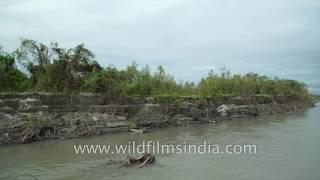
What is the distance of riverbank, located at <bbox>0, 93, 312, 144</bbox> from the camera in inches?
496

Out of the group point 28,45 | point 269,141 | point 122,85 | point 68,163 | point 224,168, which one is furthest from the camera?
point 122,85

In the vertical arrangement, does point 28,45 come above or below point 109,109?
above

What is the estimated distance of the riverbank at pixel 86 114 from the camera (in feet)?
41.3

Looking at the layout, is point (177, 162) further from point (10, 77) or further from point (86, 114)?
point (10, 77)

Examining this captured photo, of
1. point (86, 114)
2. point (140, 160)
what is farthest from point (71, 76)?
point (140, 160)

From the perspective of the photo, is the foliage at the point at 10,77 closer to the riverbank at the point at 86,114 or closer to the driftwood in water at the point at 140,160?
the riverbank at the point at 86,114

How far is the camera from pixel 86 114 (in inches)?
579

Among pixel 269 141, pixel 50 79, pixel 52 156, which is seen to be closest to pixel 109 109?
pixel 50 79

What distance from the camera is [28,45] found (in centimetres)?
1497

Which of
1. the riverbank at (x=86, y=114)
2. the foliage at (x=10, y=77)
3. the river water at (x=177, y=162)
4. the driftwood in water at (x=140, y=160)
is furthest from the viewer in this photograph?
the foliage at (x=10, y=77)

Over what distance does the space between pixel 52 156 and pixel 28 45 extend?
6.70 meters

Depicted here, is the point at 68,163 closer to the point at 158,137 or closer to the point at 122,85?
the point at 158,137

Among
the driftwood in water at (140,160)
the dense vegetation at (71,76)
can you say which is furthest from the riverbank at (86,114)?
the driftwood in water at (140,160)

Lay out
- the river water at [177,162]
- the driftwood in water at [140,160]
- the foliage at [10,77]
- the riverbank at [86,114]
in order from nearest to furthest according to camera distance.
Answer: the river water at [177,162] → the driftwood in water at [140,160] → the riverbank at [86,114] → the foliage at [10,77]
